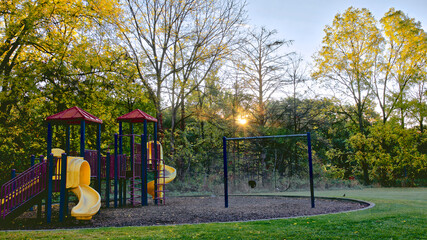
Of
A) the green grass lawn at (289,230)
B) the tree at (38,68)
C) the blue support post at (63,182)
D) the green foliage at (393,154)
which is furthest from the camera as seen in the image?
the green foliage at (393,154)

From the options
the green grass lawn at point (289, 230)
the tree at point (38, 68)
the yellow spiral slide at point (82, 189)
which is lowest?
the green grass lawn at point (289, 230)

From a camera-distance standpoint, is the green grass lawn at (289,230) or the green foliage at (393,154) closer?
the green grass lawn at (289,230)

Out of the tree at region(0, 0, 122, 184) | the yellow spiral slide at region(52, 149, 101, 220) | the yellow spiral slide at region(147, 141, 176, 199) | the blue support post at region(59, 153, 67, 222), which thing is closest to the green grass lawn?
the yellow spiral slide at region(52, 149, 101, 220)

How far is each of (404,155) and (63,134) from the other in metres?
19.1

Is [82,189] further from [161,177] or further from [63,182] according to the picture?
[161,177]

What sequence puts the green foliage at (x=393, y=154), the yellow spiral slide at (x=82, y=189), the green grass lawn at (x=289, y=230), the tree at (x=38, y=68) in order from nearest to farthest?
the green grass lawn at (x=289, y=230) < the yellow spiral slide at (x=82, y=189) < the tree at (x=38, y=68) < the green foliage at (x=393, y=154)

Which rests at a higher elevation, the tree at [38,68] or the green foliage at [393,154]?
the tree at [38,68]

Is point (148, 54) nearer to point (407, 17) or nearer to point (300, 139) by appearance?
point (300, 139)

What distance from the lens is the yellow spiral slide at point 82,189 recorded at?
847 cm

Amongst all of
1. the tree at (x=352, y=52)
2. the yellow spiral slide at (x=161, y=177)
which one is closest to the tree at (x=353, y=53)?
the tree at (x=352, y=52)

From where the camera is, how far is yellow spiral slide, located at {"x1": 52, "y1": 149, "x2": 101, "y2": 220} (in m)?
8.47

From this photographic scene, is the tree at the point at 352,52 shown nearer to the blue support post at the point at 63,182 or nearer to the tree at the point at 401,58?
the tree at the point at 401,58

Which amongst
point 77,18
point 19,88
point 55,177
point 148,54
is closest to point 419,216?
point 55,177

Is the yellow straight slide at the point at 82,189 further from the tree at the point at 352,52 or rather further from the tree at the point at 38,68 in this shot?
the tree at the point at 352,52
